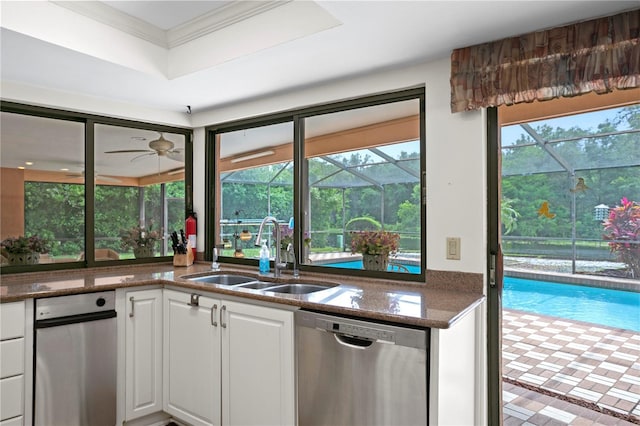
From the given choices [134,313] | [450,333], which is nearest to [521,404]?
[450,333]

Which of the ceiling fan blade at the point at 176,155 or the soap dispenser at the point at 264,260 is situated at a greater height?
the ceiling fan blade at the point at 176,155

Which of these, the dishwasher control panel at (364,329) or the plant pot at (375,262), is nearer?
the dishwasher control panel at (364,329)

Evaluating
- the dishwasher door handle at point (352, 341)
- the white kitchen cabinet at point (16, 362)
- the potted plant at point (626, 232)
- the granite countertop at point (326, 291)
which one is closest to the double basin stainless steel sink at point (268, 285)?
the granite countertop at point (326, 291)

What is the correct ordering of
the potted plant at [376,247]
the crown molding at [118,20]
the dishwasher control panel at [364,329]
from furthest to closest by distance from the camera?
1. the potted plant at [376,247]
2. the crown molding at [118,20]
3. the dishwasher control panel at [364,329]

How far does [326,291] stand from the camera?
2.21m

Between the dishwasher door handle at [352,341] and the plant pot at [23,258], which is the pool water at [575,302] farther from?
the plant pot at [23,258]

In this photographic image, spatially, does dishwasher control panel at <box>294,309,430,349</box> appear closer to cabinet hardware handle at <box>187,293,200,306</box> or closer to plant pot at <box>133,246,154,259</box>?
cabinet hardware handle at <box>187,293,200,306</box>

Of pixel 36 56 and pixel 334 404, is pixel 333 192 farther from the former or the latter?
pixel 36 56

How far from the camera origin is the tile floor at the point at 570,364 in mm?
1788

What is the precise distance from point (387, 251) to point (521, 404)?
43.2 inches

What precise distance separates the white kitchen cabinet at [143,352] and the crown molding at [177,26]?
1.58m

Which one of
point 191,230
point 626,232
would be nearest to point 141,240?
point 191,230

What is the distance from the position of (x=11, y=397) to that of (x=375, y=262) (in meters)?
2.12

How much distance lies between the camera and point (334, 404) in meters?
1.81
